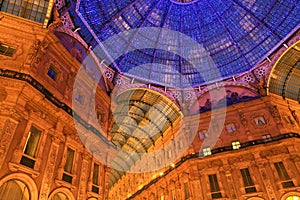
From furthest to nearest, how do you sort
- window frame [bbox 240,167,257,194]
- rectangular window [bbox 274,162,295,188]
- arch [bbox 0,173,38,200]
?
window frame [bbox 240,167,257,194], rectangular window [bbox 274,162,295,188], arch [bbox 0,173,38,200]

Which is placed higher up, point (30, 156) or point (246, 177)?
point (246, 177)

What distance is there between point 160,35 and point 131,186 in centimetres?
2970

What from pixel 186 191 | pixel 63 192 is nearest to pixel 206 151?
pixel 186 191

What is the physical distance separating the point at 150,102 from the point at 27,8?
810 inches

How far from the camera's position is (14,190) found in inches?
547

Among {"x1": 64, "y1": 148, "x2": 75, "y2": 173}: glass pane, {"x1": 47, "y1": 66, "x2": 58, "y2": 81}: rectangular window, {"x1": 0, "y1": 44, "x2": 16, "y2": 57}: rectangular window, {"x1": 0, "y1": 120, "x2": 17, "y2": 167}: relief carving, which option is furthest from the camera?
{"x1": 47, "y1": 66, "x2": 58, "y2": 81}: rectangular window

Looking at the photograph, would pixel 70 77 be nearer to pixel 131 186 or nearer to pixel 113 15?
pixel 113 15

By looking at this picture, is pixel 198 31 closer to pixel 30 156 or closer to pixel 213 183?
pixel 213 183

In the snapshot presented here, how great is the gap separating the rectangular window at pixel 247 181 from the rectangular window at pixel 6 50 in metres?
25.8

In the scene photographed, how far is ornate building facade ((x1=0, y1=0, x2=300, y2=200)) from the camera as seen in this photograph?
54.7 ft

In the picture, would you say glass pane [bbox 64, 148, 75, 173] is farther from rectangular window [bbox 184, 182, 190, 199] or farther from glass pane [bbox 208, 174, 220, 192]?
glass pane [bbox 208, 174, 220, 192]

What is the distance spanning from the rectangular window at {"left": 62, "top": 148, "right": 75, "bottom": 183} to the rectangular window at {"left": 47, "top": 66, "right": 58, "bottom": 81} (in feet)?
22.2

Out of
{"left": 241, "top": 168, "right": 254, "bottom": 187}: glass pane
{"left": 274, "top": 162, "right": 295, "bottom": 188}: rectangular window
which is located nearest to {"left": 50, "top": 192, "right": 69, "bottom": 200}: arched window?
{"left": 241, "top": 168, "right": 254, "bottom": 187}: glass pane

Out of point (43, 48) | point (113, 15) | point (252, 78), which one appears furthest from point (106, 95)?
point (252, 78)
